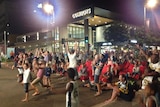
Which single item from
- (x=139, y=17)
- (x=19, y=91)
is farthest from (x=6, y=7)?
(x=19, y=91)

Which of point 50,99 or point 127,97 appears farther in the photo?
point 50,99

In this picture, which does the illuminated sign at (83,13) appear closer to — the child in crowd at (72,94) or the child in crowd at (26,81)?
the child in crowd at (26,81)

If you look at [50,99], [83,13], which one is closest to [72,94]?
[50,99]

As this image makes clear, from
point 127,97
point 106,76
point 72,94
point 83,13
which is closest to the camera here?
point 72,94

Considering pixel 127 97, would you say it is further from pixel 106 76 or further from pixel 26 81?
pixel 26 81

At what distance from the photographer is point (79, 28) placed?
1534 inches

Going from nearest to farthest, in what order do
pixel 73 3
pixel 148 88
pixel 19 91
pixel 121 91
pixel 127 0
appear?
1. pixel 148 88
2. pixel 121 91
3. pixel 19 91
4. pixel 73 3
5. pixel 127 0

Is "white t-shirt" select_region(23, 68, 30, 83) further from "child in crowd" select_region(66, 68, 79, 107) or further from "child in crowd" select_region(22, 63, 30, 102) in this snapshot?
"child in crowd" select_region(66, 68, 79, 107)

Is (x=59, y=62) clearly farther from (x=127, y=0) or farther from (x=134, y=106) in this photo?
(x=127, y=0)

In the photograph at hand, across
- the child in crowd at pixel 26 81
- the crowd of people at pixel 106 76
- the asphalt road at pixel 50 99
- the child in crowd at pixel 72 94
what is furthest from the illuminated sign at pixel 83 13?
the child in crowd at pixel 72 94

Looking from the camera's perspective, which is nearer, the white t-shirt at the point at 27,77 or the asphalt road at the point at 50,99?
the asphalt road at the point at 50,99

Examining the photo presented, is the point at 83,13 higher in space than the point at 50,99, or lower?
higher

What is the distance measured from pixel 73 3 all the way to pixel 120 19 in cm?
1058

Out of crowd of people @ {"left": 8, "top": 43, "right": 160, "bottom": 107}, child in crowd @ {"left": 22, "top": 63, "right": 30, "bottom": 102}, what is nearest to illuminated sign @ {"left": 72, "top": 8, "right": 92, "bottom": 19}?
crowd of people @ {"left": 8, "top": 43, "right": 160, "bottom": 107}
